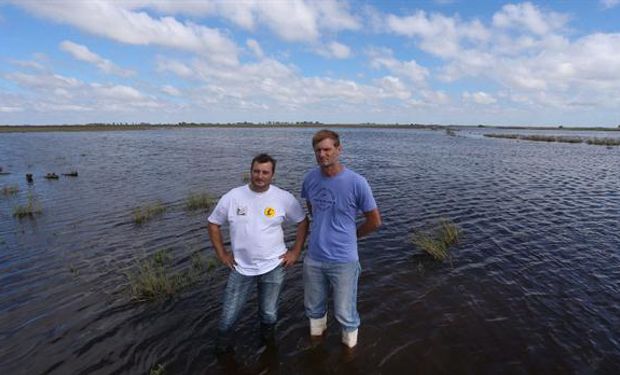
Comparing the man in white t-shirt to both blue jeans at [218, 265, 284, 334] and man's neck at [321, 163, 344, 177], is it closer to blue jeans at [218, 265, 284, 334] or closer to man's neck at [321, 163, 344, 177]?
blue jeans at [218, 265, 284, 334]

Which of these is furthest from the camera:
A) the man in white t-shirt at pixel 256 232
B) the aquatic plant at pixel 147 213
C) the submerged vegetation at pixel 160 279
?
the aquatic plant at pixel 147 213

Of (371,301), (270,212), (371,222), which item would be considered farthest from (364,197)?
(371,301)

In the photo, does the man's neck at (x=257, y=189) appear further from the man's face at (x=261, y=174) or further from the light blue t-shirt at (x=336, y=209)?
the light blue t-shirt at (x=336, y=209)

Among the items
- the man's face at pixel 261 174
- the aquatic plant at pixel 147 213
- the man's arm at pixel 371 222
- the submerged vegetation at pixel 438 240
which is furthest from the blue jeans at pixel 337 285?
the aquatic plant at pixel 147 213

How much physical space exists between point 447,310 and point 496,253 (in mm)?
4064

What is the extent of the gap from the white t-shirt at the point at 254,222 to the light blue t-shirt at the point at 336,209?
1.46 ft

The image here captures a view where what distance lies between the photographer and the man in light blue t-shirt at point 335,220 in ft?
15.2

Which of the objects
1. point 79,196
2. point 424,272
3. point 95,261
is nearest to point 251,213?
point 424,272

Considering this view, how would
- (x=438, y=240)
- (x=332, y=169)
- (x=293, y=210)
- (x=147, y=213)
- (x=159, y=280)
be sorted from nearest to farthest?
1. (x=332, y=169)
2. (x=293, y=210)
3. (x=159, y=280)
4. (x=438, y=240)
5. (x=147, y=213)

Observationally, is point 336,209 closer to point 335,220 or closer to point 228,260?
point 335,220

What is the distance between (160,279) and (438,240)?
26.9 feet

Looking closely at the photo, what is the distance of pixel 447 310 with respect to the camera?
24.0 feet

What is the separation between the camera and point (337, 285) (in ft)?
16.2

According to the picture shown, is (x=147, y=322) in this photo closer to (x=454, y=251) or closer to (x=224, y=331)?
(x=224, y=331)
